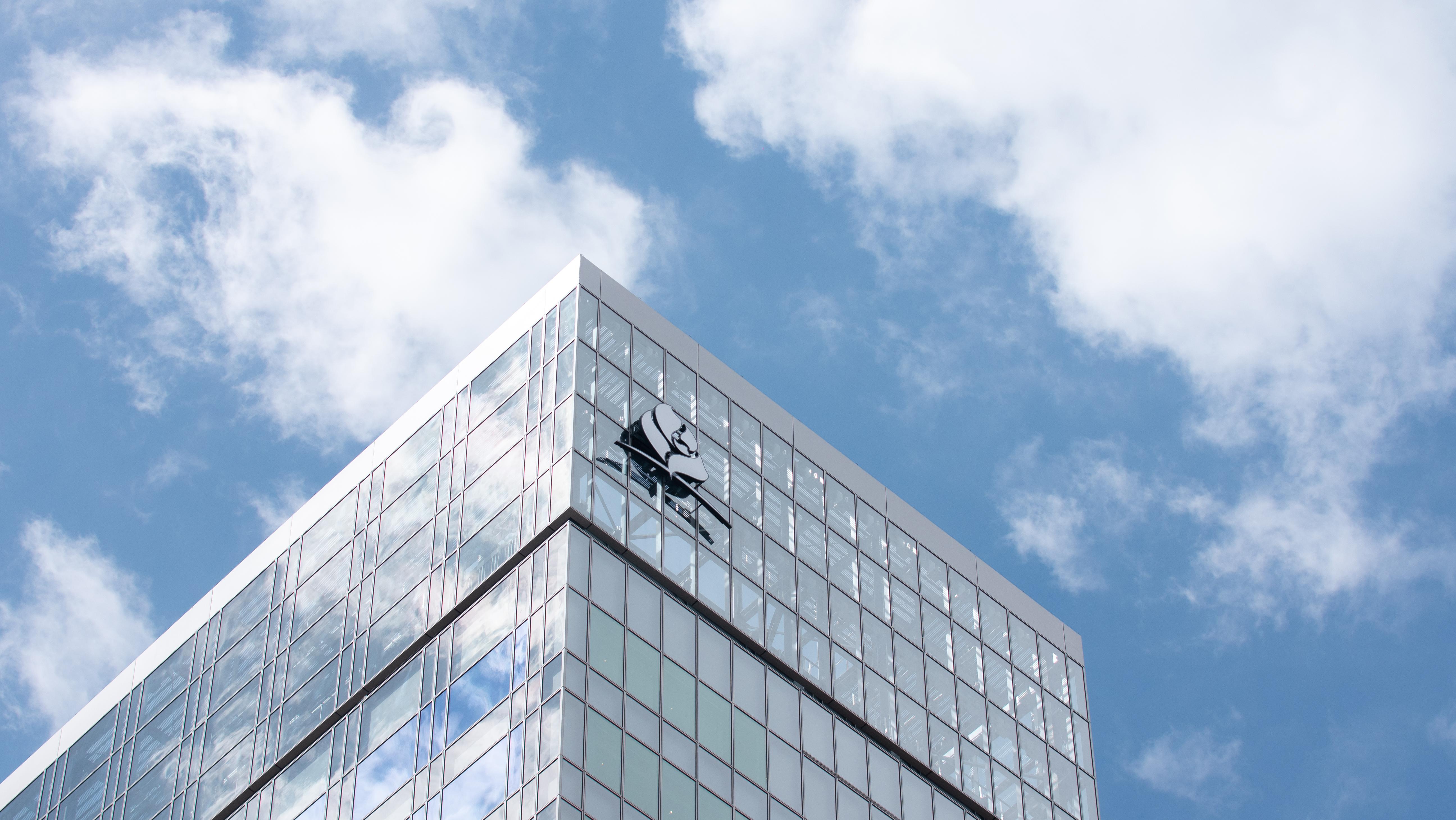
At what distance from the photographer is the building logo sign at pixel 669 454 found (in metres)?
58.6

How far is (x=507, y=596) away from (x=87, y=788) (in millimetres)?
23372

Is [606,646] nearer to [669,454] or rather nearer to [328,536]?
[669,454]

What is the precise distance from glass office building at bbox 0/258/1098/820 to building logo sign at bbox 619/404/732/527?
0.08 metres

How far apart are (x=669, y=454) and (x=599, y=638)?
23.6ft

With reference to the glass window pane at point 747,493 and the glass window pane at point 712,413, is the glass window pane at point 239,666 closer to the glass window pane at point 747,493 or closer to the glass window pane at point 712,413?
the glass window pane at point 712,413

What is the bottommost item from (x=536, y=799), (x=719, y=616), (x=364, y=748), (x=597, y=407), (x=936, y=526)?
(x=536, y=799)

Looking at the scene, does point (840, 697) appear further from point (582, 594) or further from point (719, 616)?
point (582, 594)

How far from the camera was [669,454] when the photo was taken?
59.2 meters

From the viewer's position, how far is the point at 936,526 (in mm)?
69375

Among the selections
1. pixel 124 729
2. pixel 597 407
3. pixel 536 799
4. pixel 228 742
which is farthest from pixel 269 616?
pixel 536 799

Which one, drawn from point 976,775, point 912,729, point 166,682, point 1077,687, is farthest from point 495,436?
point 1077,687

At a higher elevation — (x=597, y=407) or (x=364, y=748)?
(x=597, y=407)

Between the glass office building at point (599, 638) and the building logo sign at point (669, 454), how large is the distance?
0.08m

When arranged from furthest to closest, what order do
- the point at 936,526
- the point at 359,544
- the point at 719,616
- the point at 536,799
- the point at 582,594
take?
the point at 936,526 < the point at 359,544 < the point at 719,616 < the point at 582,594 < the point at 536,799
